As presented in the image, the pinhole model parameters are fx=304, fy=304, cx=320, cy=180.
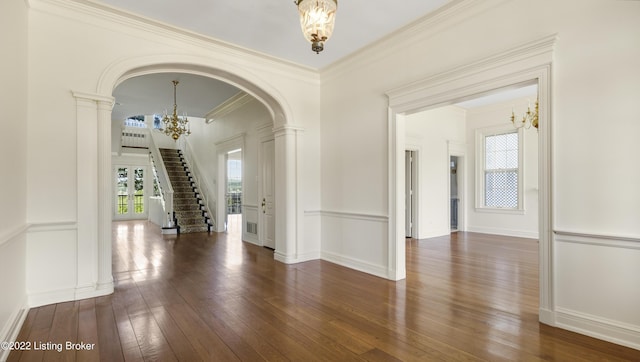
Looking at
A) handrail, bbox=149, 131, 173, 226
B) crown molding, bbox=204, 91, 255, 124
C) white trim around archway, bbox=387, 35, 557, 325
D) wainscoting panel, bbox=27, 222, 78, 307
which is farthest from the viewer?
handrail, bbox=149, 131, 173, 226

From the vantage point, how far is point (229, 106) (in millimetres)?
8305

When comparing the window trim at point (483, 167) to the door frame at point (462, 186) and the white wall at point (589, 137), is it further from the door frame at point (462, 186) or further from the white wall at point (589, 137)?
the white wall at point (589, 137)

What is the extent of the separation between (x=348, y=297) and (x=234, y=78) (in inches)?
146

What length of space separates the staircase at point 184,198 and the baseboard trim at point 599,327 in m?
8.50

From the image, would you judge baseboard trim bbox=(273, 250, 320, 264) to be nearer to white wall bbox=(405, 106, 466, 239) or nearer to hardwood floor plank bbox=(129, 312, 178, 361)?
hardwood floor plank bbox=(129, 312, 178, 361)

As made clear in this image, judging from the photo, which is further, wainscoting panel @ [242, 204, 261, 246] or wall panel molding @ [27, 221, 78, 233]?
wainscoting panel @ [242, 204, 261, 246]

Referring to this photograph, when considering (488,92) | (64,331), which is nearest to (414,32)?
(488,92)

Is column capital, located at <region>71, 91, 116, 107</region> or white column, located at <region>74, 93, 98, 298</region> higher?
column capital, located at <region>71, 91, 116, 107</region>

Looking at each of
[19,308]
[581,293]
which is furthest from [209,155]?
[581,293]

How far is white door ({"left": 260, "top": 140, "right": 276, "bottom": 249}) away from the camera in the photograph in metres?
6.59

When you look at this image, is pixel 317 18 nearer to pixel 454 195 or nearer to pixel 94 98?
pixel 94 98

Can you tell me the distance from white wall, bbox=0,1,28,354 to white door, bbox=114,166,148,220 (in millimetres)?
10842

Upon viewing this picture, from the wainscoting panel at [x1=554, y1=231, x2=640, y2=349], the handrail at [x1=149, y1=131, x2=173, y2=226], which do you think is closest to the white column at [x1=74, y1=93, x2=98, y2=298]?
the wainscoting panel at [x1=554, y1=231, x2=640, y2=349]

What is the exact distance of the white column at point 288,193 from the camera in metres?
5.31
